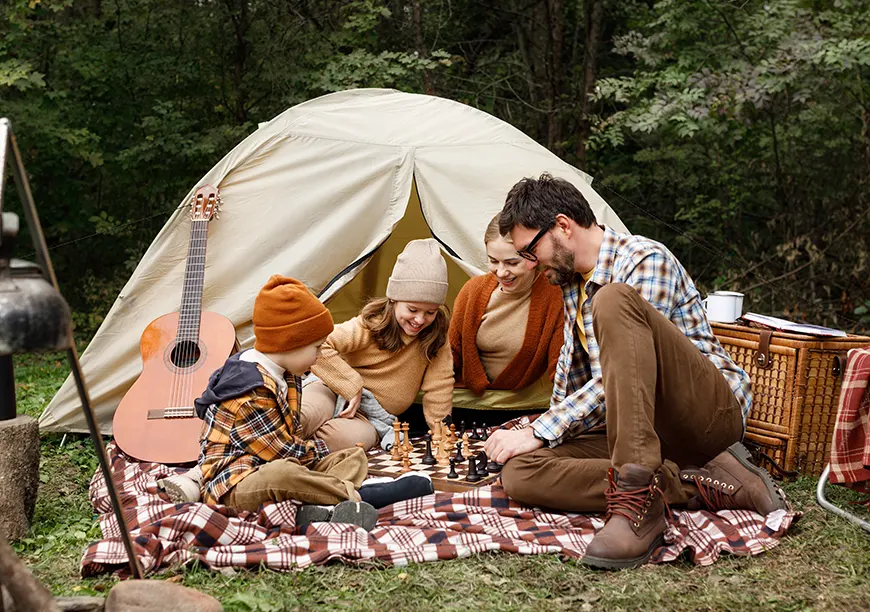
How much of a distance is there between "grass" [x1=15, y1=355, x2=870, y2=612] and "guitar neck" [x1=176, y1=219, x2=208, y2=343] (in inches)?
51.4

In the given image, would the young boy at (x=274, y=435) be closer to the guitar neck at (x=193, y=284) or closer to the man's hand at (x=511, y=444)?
the man's hand at (x=511, y=444)

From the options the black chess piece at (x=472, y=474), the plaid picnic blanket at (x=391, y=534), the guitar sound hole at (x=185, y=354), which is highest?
the guitar sound hole at (x=185, y=354)

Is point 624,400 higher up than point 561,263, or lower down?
lower down

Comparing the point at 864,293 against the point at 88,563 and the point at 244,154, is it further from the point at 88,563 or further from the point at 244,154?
the point at 88,563

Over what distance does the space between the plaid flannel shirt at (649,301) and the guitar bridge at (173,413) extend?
4.99 ft

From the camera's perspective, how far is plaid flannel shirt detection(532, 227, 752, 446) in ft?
10.3

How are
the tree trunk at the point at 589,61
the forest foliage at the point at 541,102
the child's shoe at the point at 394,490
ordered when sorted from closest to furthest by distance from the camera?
1. the child's shoe at the point at 394,490
2. the forest foliage at the point at 541,102
3. the tree trunk at the point at 589,61

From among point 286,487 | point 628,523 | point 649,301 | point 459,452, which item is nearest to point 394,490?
point 286,487

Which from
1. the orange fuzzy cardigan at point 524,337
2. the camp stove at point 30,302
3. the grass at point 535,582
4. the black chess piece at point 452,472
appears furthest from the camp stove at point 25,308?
the orange fuzzy cardigan at point 524,337

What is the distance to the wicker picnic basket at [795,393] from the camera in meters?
3.58

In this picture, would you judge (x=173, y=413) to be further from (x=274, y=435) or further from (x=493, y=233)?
(x=493, y=233)

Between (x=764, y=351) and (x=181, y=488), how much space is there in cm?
226

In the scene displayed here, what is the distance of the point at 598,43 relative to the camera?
9000mm

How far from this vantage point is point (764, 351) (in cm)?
367
